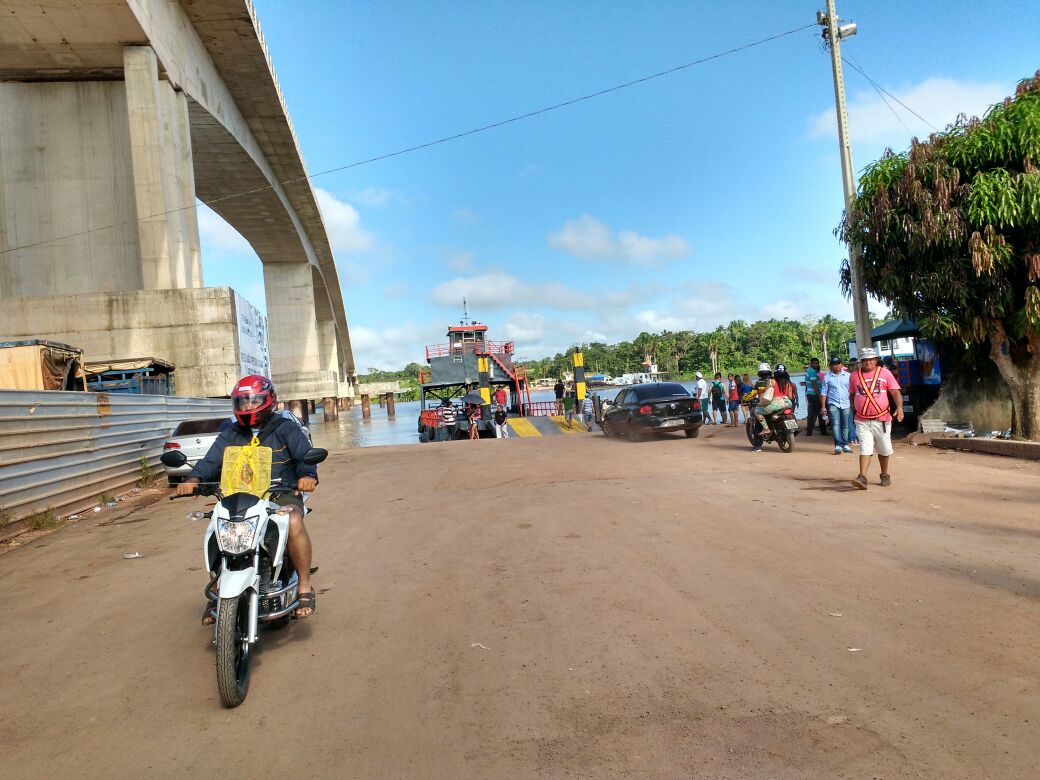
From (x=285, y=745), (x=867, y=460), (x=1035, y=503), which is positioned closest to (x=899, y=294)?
(x=867, y=460)

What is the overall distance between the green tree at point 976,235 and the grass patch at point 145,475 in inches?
567

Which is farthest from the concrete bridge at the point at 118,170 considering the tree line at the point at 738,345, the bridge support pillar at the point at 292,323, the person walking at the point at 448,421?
the tree line at the point at 738,345

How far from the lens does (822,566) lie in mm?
5188

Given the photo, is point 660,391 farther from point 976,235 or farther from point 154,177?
point 154,177

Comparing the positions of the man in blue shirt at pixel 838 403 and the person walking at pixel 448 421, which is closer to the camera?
the man in blue shirt at pixel 838 403

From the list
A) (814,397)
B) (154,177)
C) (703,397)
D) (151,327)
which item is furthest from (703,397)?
(154,177)

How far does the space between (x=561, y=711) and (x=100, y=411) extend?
11.3 meters

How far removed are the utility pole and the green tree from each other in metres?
1.06

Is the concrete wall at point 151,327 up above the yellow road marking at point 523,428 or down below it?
above

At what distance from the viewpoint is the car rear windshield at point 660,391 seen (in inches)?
684

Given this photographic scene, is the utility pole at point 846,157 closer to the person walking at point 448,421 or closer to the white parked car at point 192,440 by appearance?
the white parked car at point 192,440

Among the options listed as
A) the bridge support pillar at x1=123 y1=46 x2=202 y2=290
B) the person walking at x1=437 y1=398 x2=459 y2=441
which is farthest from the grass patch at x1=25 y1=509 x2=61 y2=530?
the person walking at x1=437 y1=398 x2=459 y2=441

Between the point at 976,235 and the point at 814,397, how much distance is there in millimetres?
5861

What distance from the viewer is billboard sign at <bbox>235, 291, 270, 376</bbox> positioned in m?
21.9
